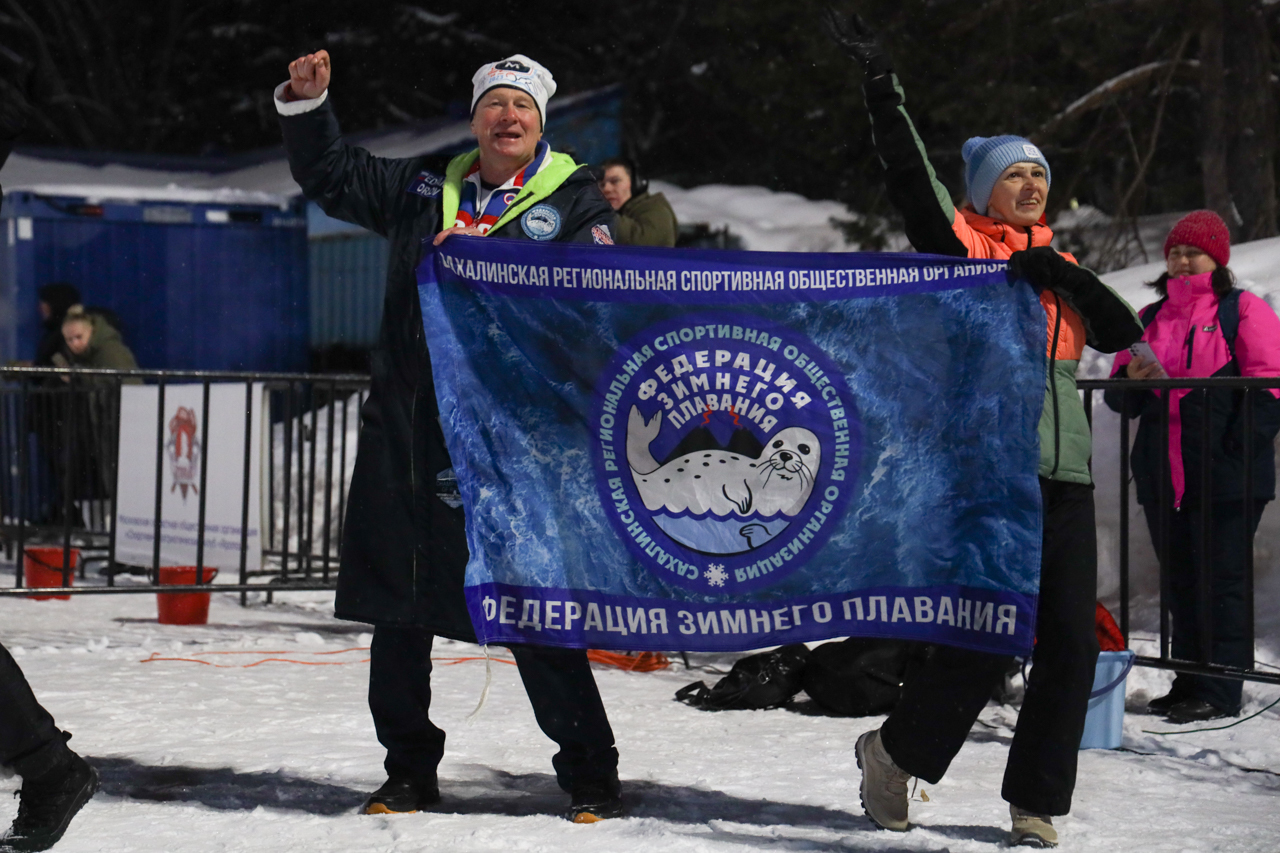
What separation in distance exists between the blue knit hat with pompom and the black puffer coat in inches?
44.6

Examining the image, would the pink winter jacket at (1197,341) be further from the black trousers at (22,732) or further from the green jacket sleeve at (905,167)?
the black trousers at (22,732)

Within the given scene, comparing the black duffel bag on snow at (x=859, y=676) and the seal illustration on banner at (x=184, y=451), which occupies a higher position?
the seal illustration on banner at (x=184, y=451)

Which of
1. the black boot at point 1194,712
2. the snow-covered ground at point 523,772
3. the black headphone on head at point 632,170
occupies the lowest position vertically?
the snow-covered ground at point 523,772

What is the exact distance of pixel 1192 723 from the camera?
578 centimetres

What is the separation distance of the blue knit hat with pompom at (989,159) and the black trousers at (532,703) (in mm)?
1701

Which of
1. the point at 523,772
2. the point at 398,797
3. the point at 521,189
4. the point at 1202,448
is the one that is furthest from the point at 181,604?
the point at 1202,448

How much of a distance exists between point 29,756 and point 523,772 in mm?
1608

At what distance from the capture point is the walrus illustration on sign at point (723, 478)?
4.17m

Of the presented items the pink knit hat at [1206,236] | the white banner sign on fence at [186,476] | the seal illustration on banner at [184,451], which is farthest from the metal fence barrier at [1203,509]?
the seal illustration on banner at [184,451]

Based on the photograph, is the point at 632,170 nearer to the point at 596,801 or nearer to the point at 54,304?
the point at 596,801

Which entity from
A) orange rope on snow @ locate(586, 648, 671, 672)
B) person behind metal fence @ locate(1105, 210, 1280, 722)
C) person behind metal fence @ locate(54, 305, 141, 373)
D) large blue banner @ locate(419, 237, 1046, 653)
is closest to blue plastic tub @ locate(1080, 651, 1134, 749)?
person behind metal fence @ locate(1105, 210, 1280, 722)

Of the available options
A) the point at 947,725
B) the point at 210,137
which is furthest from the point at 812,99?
the point at 210,137

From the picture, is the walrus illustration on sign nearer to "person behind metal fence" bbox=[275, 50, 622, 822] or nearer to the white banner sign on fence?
"person behind metal fence" bbox=[275, 50, 622, 822]

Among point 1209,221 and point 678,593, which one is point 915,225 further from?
point 1209,221
